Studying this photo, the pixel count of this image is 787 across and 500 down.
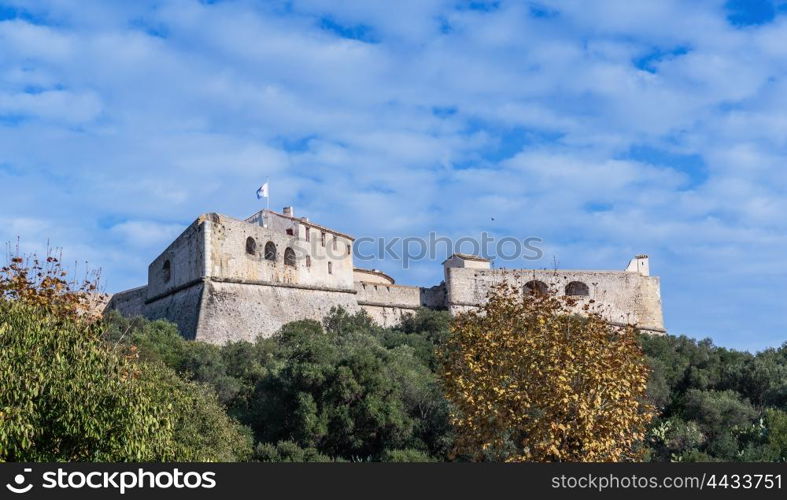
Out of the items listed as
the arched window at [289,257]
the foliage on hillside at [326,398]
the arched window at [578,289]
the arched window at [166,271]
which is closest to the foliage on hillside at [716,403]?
the arched window at [578,289]

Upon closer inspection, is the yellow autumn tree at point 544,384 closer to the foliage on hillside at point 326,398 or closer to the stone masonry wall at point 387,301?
the foliage on hillside at point 326,398

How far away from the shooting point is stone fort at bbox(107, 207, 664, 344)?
46.7 m

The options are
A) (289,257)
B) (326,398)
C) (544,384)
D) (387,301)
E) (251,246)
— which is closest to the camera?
(544,384)

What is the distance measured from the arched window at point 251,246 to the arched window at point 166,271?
4.13 meters

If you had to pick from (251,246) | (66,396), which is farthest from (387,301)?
(66,396)

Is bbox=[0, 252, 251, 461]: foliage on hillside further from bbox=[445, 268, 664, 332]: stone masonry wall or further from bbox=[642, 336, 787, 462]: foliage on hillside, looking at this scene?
bbox=[445, 268, 664, 332]: stone masonry wall

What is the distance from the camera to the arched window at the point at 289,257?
5116 cm

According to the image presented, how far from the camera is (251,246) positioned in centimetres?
4916

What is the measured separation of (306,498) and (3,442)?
4.55 m

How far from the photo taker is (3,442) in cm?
1432

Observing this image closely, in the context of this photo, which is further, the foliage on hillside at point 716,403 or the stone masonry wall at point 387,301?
the stone masonry wall at point 387,301

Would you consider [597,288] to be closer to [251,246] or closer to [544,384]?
[251,246]

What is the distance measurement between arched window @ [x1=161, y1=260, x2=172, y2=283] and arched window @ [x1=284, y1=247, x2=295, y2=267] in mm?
5757

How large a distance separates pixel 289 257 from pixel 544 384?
3356 cm
